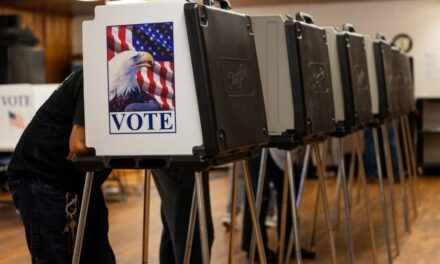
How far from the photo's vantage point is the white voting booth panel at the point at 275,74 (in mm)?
2779

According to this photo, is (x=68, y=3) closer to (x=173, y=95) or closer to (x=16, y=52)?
(x=16, y=52)

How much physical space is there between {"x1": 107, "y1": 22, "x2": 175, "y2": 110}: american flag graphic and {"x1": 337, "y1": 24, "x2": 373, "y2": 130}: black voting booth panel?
5.40 ft

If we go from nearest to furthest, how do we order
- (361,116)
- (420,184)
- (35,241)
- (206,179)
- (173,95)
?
(173,95)
(35,241)
(206,179)
(361,116)
(420,184)

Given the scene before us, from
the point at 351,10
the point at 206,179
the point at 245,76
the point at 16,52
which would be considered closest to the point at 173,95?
the point at 245,76

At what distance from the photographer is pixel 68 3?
9992 millimetres

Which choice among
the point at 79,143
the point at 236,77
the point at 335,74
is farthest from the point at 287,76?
the point at 79,143

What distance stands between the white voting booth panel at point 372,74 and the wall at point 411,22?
217 inches

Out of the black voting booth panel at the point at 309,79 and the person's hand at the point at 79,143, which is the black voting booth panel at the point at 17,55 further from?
the person's hand at the point at 79,143

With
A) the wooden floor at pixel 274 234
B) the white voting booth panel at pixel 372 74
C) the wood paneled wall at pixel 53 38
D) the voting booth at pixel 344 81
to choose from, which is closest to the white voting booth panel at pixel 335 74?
the voting booth at pixel 344 81

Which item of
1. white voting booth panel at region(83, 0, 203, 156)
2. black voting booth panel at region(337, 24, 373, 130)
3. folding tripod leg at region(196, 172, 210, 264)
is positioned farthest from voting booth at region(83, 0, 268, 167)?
black voting booth panel at region(337, 24, 373, 130)

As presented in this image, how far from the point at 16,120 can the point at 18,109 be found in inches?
4.0

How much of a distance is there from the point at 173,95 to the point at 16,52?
7.15 metres

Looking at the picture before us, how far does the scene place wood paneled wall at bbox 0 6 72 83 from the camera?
34.9 feet

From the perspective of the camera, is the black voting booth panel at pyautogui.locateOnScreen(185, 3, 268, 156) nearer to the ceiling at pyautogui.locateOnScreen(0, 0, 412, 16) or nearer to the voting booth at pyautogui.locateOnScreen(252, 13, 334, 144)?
→ the voting booth at pyautogui.locateOnScreen(252, 13, 334, 144)
